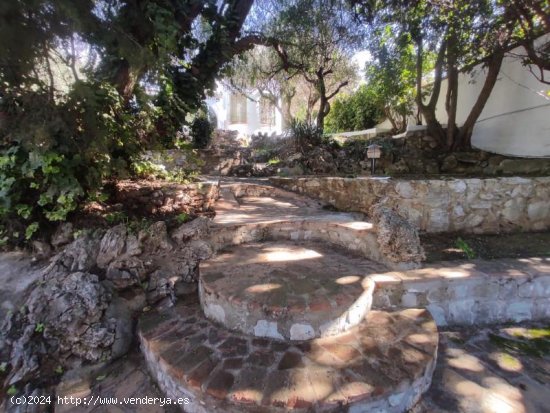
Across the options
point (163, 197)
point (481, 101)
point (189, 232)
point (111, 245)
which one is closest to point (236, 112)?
point (481, 101)

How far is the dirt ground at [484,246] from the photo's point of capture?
299cm

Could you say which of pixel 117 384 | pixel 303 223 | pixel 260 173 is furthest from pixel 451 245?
pixel 260 173

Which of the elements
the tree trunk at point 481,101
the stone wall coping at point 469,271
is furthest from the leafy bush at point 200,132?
the stone wall coping at point 469,271

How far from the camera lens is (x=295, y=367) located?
160cm

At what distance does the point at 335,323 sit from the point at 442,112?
7.71m

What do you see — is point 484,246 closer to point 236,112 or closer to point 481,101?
point 481,101

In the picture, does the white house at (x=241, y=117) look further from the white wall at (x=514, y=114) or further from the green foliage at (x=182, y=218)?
the green foliage at (x=182, y=218)

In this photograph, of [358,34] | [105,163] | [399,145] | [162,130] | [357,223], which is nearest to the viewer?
[105,163]

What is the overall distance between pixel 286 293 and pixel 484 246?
8.66 ft

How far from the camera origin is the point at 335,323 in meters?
1.85

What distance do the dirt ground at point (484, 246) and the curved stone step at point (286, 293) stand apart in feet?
3.35

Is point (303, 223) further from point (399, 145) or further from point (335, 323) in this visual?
point (399, 145)

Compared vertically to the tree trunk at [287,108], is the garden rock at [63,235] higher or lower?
lower

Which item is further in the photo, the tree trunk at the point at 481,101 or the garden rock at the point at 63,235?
the tree trunk at the point at 481,101
